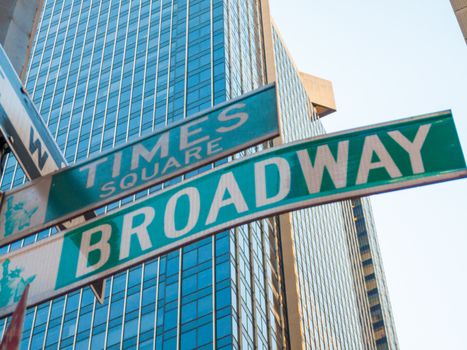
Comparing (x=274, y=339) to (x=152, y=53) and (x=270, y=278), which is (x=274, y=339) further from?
(x=152, y=53)

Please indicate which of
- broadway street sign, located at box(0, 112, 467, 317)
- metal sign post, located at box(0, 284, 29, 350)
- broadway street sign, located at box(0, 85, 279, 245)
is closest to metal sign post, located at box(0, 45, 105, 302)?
broadway street sign, located at box(0, 85, 279, 245)

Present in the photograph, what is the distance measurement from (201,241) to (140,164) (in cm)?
4644

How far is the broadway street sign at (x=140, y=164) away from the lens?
193 inches

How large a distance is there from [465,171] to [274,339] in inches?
1893

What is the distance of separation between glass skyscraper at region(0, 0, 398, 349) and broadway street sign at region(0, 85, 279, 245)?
3055cm

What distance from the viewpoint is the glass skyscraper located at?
4738cm

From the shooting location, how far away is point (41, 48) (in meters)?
83.9

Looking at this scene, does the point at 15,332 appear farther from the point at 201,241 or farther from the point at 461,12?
the point at 201,241

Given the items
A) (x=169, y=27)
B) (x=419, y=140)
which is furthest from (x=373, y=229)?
(x=419, y=140)

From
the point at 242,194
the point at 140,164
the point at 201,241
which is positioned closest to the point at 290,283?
the point at 201,241

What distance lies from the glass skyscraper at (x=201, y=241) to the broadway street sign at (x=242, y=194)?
30990 mm

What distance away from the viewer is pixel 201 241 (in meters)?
51.3

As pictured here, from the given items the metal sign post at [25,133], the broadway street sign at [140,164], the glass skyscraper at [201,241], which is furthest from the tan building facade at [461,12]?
the glass skyscraper at [201,241]

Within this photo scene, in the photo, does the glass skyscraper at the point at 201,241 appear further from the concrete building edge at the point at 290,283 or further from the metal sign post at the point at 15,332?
the metal sign post at the point at 15,332
